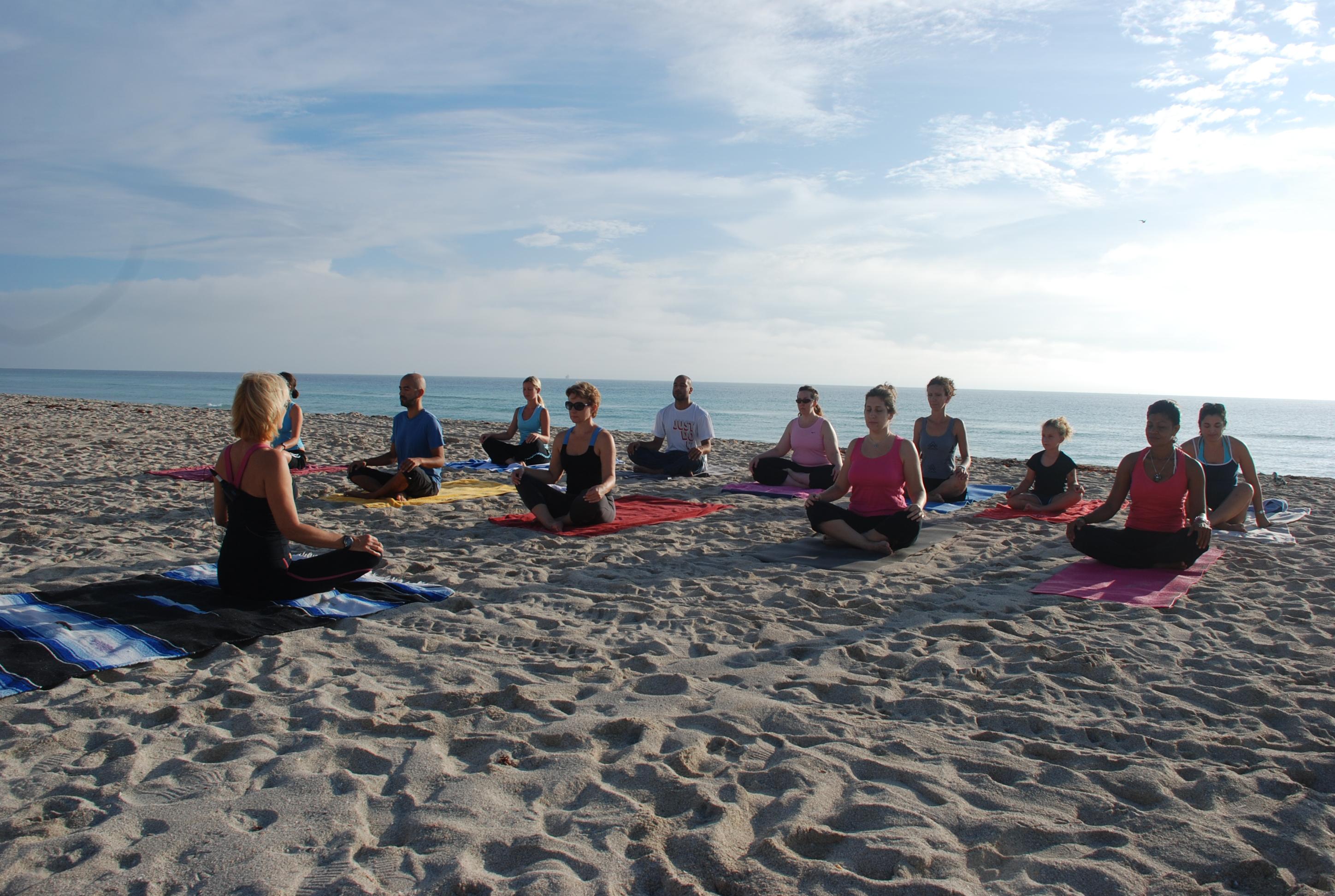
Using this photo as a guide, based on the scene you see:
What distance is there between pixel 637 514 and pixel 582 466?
88 cm

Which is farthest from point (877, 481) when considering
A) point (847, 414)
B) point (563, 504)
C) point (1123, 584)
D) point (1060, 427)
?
point (847, 414)

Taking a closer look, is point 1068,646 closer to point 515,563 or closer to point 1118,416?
point 515,563

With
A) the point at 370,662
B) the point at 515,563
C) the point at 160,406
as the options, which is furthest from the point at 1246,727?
the point at 160,406

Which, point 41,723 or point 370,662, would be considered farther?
point 370,662

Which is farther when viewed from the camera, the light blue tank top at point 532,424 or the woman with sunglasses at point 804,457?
the light blue tank top at point 532,424

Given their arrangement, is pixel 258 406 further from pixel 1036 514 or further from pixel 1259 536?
pixel 1259 536

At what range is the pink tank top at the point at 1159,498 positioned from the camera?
554 cm

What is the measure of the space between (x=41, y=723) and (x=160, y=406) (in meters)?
26.8

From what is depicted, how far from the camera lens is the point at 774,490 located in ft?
30.2

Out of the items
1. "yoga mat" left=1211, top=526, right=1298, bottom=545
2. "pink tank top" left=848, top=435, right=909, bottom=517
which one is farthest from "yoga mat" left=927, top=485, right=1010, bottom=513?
"pink tank top" left=848, top=435, right=909, bottom=517

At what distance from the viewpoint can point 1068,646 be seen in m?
4.06

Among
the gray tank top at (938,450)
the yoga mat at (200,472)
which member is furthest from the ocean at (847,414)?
the gray tank top at (938,450)

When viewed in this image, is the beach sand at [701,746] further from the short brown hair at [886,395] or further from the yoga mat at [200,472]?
the yoga mat at [200,472]

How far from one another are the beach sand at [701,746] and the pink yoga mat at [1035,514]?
7.86 ft
